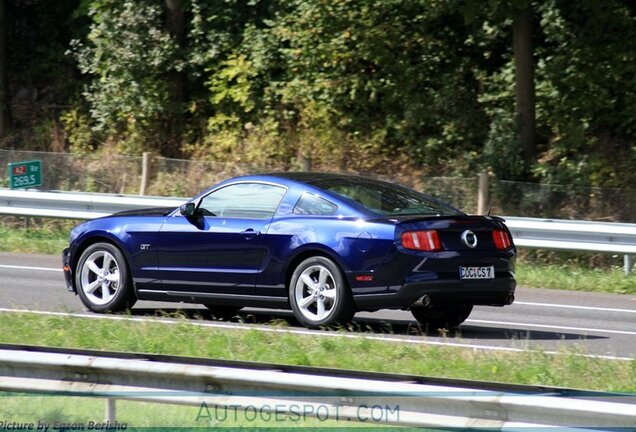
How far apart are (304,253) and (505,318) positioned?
2.77m

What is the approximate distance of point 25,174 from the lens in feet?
68.3

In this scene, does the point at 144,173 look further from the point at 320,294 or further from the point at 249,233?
the point at 320,294

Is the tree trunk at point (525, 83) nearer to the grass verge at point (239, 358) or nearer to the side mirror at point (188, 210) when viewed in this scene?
the side mirror at point (188, 210)

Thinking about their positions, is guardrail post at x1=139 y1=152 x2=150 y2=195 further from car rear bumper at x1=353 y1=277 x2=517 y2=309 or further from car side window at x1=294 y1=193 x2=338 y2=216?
car rear bumper at x1=353 y1=277 x2=517 y2=309

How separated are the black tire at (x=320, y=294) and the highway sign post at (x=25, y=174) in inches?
429

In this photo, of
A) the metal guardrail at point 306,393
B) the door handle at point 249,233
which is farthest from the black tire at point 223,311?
the metal guardrail at point 306,393

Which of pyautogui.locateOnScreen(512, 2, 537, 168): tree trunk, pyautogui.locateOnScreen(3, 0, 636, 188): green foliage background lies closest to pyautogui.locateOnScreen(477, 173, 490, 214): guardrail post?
pyautogui.locateOnScreen(3, 0, 636, 188): green foliage background

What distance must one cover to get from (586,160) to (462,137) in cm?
264

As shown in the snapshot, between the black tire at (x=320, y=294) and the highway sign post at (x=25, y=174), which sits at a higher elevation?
the highway sign post at (x=25, y=174)

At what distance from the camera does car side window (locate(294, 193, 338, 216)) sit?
35.3 ft

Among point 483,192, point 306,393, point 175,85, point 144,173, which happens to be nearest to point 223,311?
point 306,393

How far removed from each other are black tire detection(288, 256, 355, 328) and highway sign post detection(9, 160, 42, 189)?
1089cm

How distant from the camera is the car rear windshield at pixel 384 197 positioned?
10750mm

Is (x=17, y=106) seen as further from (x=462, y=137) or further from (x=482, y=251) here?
(x=482, y=251)
